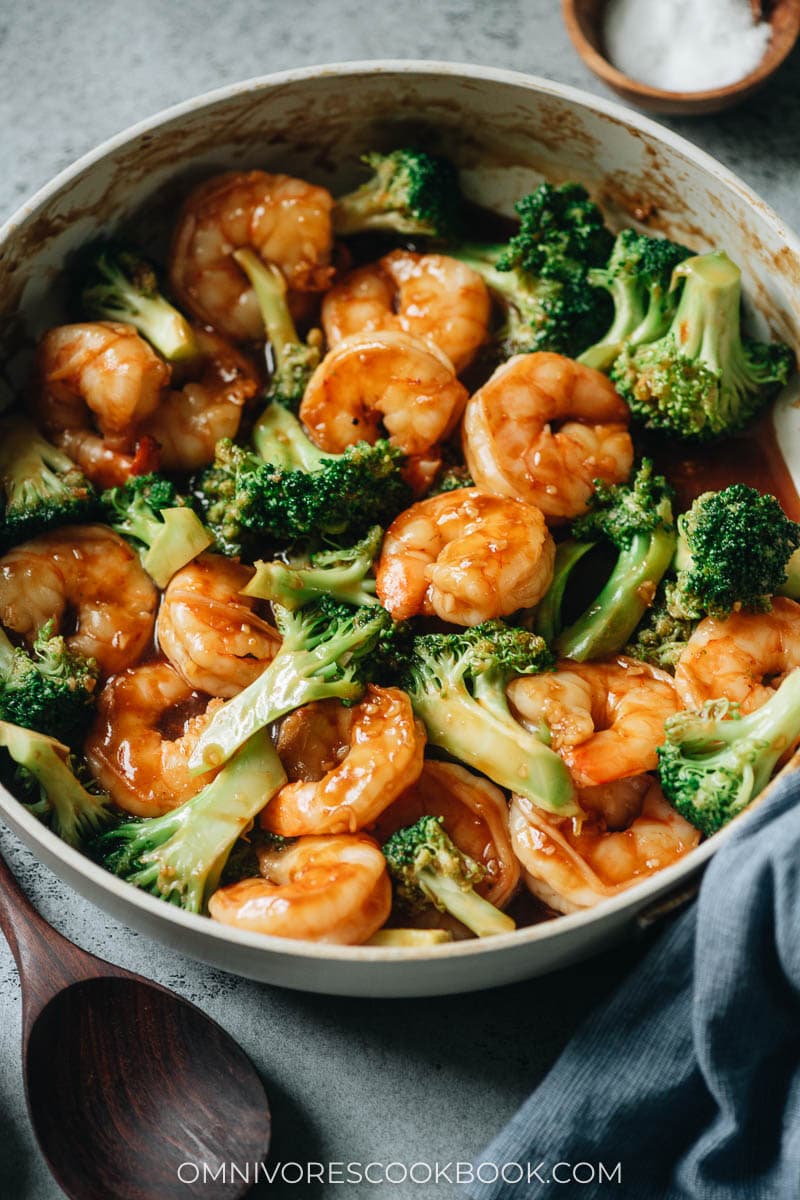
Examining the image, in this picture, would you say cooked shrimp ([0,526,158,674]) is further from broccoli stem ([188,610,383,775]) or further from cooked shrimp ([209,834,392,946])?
cooked shrimp ([209,834,392,946])

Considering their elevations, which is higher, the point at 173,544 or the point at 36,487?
the point at 36,487

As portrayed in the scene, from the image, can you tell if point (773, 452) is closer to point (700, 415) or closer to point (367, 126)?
point (700, 415)

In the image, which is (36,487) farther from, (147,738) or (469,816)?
(469,816)

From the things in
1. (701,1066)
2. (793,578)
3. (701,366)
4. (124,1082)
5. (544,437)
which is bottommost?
(701,1066)

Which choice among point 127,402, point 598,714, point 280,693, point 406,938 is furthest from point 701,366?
point 406,938

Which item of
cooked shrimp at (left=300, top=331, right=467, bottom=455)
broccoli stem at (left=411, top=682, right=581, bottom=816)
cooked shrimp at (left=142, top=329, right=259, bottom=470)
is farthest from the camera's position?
cooked shrimp at (left=142, top=329, right=259, bottom=470)

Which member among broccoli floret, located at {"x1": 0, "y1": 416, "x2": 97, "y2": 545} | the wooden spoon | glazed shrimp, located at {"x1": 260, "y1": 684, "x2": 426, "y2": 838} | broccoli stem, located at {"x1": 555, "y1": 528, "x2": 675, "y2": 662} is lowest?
the wooden spoon

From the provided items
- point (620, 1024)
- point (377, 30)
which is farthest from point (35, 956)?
point (377, 30)

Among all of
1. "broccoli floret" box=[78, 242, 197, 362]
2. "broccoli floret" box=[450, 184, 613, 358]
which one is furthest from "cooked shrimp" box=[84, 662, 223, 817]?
"broccoli floret" box=[450, 184, 613, 358]
